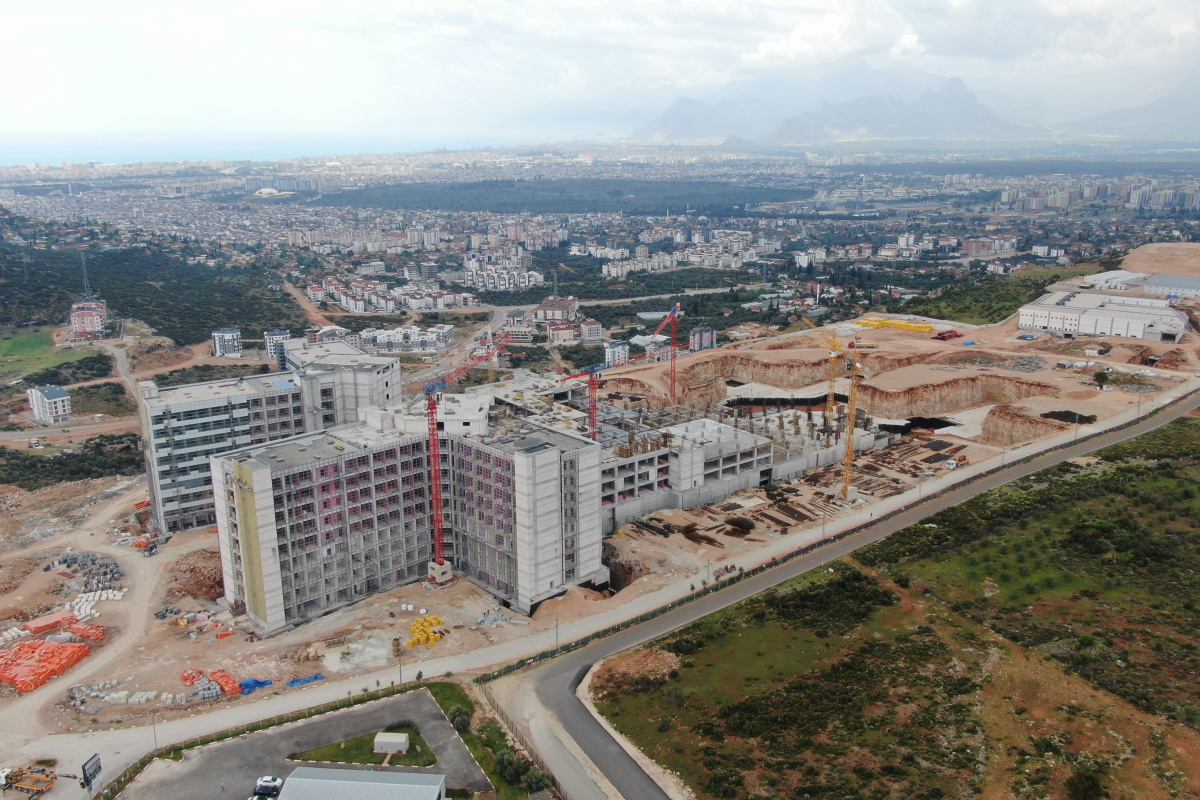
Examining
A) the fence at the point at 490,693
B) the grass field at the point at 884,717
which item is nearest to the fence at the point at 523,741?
the fence at the point at 490,693

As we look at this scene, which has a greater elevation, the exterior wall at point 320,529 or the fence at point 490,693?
the exterior wall at point 320,529

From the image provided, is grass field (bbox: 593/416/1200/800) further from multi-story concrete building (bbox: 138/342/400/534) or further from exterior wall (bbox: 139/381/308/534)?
exterior wall (bbox: 139/381/308/534)

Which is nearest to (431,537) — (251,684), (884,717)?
(251,684)

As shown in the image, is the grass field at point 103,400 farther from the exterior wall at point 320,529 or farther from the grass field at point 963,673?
the grass field at point 963,673

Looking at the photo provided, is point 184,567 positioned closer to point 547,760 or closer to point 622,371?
point 547,760

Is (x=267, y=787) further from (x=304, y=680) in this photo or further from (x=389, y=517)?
(x=389, y=517)

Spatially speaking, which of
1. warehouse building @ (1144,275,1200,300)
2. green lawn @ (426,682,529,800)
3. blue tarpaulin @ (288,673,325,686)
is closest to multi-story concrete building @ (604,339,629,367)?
warehouse building @ (1144,275,1200,300)

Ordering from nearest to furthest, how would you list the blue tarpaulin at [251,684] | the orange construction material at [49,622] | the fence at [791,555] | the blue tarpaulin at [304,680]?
the blue tarpaulin at [251,684] < the blue tarpaulin at [304,680] < the fence at [791,555] < the orange construction material at [49,622]

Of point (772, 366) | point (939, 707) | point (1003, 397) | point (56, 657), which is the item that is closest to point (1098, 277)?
point (1003, 397)
